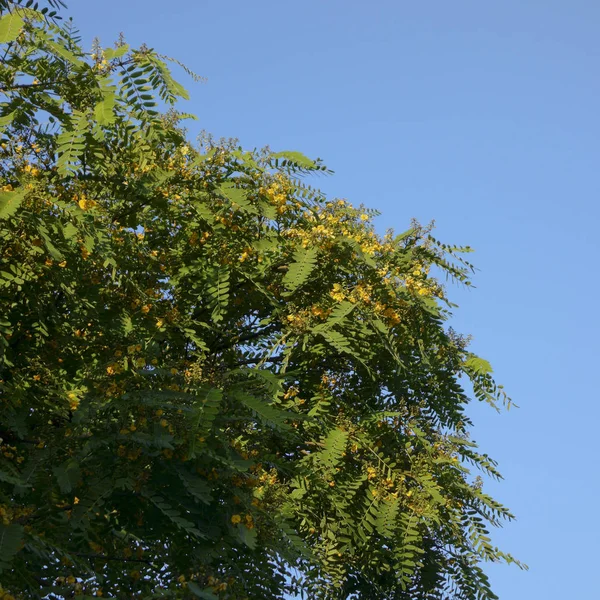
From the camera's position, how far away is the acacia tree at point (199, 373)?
20.8 ft

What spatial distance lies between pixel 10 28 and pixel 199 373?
119 inches

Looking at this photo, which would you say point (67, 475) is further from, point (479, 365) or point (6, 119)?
point (479, 365)

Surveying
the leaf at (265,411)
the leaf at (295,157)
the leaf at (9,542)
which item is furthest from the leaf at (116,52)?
the leaf at (9,542)

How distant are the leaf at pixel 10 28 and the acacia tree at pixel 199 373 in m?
0.02

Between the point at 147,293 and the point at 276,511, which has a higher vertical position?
the point at 147,293

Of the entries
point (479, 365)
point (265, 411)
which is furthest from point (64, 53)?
point (479, 365)

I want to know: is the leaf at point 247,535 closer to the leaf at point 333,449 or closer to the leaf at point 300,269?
the leaf at point 333,449

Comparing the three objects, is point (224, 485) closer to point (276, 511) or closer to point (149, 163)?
point (276, 511)

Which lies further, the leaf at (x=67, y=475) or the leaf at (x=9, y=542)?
the leaf at (x=67, y=475)

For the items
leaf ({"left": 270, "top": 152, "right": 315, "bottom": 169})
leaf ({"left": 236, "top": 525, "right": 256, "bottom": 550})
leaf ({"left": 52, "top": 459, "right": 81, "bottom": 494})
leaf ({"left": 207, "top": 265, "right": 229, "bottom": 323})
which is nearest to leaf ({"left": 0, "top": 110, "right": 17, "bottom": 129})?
leaf ({"left": 207, "top": 265, "right": 229, "bottom": 323})

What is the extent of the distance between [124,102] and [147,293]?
178 centimetres

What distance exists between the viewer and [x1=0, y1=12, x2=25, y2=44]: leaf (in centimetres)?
687

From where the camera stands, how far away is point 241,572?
7.26m

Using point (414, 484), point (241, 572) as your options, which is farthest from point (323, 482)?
point (241, 572)
